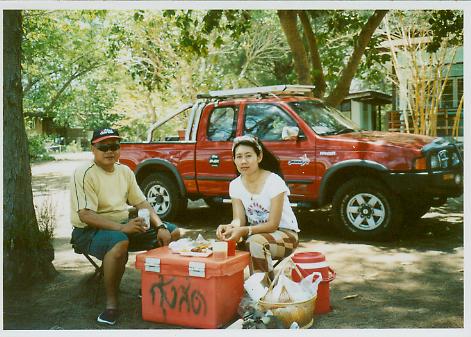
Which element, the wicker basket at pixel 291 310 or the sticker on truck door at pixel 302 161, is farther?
the sticker on truck door at pixel 302 161

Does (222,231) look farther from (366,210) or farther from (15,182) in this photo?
(366,210)

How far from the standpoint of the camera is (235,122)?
266 inches

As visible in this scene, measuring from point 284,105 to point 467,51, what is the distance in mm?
2936

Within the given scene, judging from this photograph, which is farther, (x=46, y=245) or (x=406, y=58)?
(x=406, y=58)

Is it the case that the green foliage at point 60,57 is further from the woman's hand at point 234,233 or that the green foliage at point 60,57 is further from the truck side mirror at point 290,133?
the woman's hand at point 234,233

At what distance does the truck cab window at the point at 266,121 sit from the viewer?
6.42m

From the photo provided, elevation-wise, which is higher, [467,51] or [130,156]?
[467,51]

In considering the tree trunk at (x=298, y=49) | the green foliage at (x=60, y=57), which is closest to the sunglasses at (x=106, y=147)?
the green foliage at (x=60, y=57)

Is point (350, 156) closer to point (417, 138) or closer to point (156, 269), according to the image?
point (417, 138)

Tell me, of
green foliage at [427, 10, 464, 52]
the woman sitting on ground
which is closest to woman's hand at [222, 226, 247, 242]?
the woman sitting on ground

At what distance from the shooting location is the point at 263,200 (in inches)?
152

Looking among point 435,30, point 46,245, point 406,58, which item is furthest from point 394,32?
point 46,245

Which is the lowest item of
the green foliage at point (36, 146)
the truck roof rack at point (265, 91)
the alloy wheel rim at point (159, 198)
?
the alloy wheel rim at point (159, 198)

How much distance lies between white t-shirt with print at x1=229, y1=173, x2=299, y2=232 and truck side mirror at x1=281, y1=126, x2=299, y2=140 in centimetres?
215
